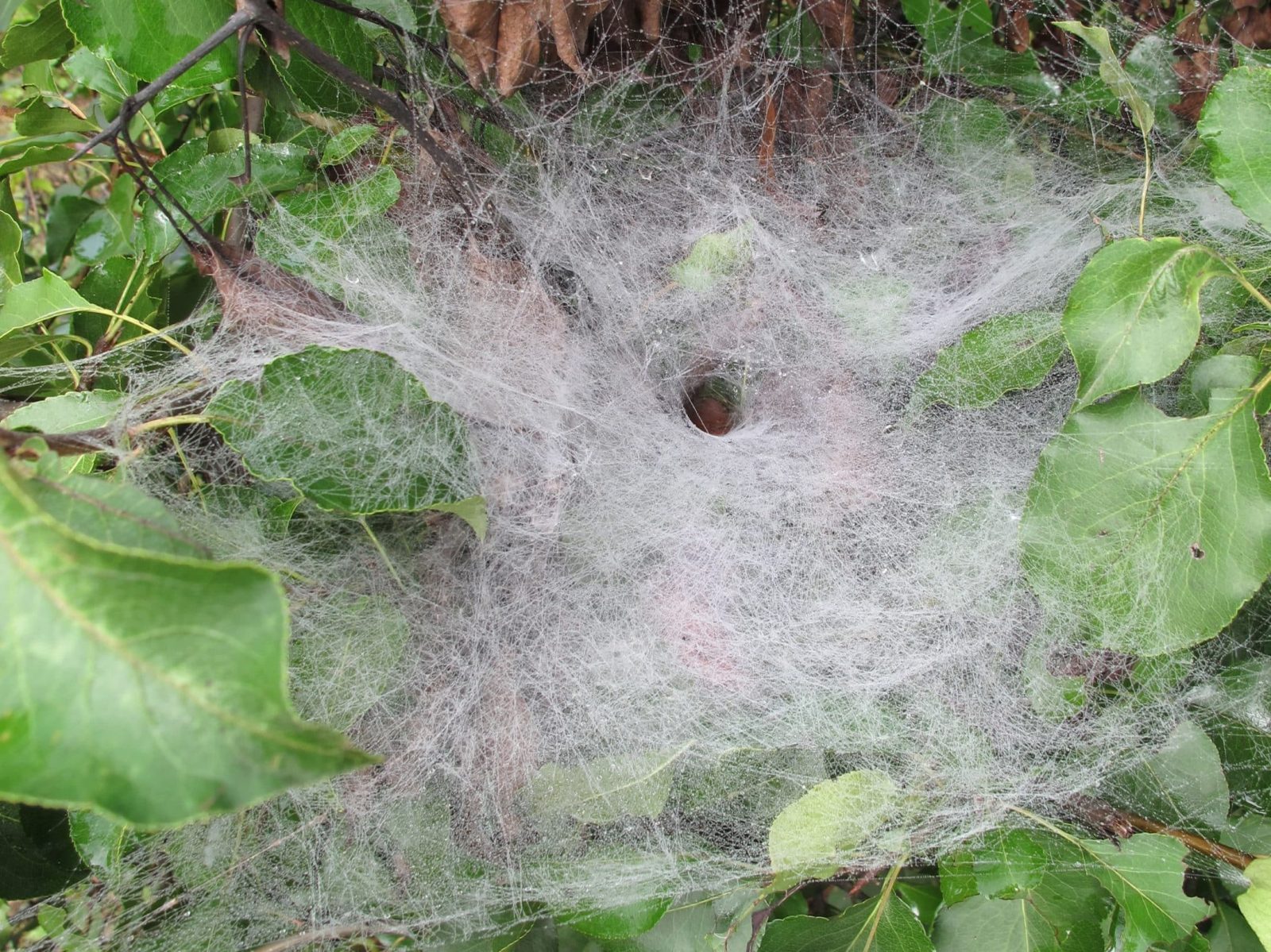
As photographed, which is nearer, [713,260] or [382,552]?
[382,552]

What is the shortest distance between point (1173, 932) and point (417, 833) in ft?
3.93

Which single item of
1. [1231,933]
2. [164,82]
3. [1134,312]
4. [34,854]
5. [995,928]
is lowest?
[1231,933]

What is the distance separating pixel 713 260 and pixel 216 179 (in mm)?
975

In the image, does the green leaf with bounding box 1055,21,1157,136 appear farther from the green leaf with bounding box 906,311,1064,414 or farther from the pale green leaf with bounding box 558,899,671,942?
the pale green leaf with bounding box 558,899,671,942

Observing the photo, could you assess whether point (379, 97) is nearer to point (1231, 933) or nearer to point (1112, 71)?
point (1112, 71)

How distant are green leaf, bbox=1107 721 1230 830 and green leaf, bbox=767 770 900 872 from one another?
18.6 inches

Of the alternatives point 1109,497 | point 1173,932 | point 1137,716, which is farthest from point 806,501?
point 1173,932

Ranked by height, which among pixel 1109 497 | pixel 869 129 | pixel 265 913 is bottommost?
pixel 265 913

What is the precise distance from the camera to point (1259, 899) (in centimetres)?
126

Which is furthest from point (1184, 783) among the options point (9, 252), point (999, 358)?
point (9, 252)

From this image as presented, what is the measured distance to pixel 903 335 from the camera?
164 centimetres

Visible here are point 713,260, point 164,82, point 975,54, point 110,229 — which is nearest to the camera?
point 164,82

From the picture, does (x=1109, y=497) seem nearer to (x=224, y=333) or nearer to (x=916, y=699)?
(x=916, y=699)

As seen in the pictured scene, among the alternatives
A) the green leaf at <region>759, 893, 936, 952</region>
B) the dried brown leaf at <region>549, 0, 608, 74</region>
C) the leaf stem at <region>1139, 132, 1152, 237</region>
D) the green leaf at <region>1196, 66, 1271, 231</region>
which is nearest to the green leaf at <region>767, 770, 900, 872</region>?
the green leaf at <region>759, 893, 936, 952</region>
